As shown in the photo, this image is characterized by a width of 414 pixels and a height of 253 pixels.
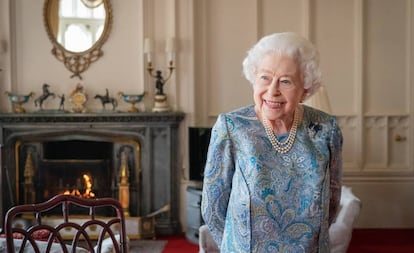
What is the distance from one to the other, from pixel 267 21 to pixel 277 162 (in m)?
4.18

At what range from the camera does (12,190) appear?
5406 mm

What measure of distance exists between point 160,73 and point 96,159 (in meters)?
1.07

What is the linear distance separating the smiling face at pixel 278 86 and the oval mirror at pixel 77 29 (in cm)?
411

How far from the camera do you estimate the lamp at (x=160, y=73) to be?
5.24 metres

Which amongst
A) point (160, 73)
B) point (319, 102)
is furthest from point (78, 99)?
point (319, 102)

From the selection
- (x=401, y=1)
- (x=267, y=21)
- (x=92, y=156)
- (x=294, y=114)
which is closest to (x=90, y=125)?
(x=92, y=156)

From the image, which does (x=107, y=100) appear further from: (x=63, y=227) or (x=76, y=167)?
(x=63, y=227)

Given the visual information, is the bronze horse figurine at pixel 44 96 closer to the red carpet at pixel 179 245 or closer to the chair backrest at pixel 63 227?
the red carpet at pixel 179 245

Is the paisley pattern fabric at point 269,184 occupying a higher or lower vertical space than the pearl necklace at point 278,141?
lower

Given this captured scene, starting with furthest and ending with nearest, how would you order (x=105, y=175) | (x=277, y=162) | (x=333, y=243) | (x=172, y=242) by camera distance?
(x=105, y=175) → (x=172, y=242) → (x=333, y=243) → (x=277, y=162)

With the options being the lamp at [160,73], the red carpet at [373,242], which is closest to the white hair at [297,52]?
the red carpet at [373,242]

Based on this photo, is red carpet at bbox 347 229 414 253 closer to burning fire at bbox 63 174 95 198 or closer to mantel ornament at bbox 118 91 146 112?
mantel ornament at bbox 118 91 146 112

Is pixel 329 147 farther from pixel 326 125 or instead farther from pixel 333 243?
pixel 333 243

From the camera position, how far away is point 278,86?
1543 mm
